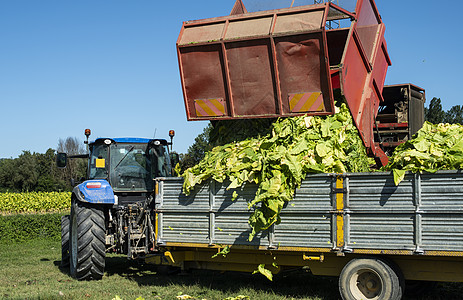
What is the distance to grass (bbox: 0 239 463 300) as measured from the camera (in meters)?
7.20

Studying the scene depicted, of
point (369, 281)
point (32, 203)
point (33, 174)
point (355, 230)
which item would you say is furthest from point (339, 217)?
point (33, 174)

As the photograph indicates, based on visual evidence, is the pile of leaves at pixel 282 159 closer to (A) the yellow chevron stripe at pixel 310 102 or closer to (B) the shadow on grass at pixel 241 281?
(A) the yellow chevron stripe at pixel 310 102

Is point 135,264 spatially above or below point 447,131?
below

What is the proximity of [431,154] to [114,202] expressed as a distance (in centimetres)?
533

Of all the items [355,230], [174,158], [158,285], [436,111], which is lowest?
[158,285]

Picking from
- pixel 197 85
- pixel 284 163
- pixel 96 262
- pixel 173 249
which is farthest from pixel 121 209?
pixel 284 163

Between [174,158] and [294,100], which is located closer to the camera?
[294,100]

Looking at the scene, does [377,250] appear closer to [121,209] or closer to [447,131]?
[447,131]


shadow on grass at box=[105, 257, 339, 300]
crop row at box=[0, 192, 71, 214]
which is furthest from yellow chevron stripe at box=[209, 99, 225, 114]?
crop row at box=[0, 192, 71, 214]

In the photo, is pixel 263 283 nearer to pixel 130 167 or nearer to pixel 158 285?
pixel 158 285

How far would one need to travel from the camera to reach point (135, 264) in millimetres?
11195

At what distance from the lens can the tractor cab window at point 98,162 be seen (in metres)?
9.62

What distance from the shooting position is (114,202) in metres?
9.05

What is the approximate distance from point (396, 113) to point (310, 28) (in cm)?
377
